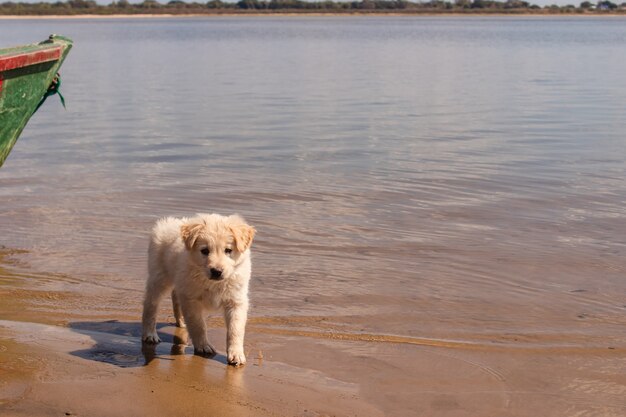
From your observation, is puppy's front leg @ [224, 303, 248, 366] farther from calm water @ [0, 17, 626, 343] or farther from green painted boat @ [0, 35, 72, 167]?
green painted boat @ [0, 35, 72, 167]

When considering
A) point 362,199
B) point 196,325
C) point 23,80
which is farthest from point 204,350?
point 362,199

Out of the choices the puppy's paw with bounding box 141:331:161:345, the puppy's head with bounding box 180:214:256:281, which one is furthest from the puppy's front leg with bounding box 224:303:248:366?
the puppy's paw with bounding box 141:331:161:345

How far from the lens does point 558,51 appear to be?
137 ft

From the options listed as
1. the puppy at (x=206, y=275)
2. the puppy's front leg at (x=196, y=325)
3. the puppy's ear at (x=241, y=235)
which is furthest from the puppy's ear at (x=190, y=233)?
the puppy's front leg at (x=196, y=325)

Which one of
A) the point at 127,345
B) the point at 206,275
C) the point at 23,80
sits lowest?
the point at 127,345

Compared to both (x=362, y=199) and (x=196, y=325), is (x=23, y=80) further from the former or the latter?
(x=362, y=199)

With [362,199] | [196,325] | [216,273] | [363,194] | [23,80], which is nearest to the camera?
[216,273]

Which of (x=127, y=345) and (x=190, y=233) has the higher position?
(x=190, y=233)

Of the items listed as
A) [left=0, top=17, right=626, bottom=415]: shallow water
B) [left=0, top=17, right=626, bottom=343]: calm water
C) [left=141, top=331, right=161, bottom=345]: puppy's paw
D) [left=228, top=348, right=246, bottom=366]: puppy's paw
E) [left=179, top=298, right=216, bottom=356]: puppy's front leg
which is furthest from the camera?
[left=0, top=17, right=626, bottom=343]: calm water

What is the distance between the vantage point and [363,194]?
37.8ft

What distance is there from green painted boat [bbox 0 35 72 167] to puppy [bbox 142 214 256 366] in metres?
2.32

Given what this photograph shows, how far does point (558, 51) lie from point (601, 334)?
121ft

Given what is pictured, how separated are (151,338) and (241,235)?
3.65ft

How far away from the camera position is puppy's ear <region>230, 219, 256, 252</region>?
18.0 feet
